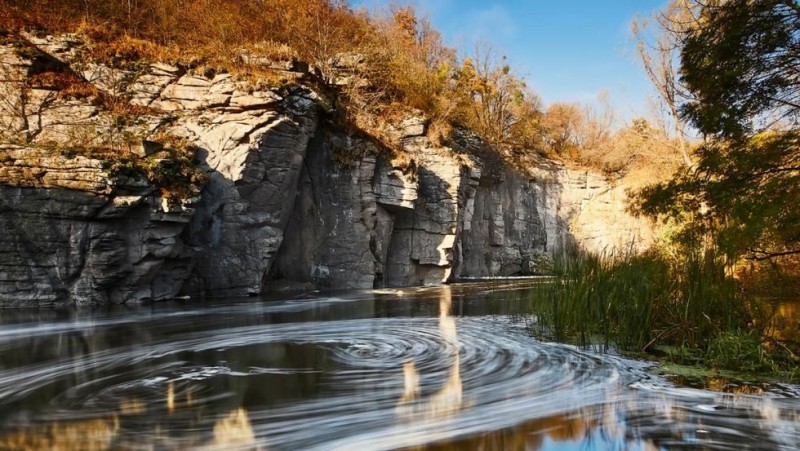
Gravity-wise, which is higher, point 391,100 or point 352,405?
point 391,100

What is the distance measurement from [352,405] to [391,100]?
2039 centimetres

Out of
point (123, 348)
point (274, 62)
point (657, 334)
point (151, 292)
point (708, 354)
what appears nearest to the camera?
point (708, 354)

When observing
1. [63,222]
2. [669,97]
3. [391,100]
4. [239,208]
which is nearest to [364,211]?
[239,208]

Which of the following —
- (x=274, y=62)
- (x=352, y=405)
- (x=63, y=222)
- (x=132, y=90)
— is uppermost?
(x=274, y=62)

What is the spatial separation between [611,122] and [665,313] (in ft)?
107

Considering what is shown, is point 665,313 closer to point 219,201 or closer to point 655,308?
point 655,308

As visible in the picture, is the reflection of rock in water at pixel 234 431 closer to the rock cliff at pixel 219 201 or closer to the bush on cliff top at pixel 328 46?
the rock cliff at pixel 219 201

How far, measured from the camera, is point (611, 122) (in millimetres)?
35250

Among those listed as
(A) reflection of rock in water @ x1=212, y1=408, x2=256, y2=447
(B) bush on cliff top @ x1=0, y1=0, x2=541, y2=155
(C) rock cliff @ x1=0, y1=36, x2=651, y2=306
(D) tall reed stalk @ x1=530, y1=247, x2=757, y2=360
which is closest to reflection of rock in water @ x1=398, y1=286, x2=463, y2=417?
(A) reflection of rock in water @ x1=212, y1=408, x2=256, y2=447

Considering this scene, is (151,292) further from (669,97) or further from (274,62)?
(669,97)

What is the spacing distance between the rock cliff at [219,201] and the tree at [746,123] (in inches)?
49.5

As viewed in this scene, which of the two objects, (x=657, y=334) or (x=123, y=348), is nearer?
(x=657, y=334)

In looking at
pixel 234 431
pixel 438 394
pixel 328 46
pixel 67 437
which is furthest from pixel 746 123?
pixel 328 46

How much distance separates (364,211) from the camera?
1781 cm
